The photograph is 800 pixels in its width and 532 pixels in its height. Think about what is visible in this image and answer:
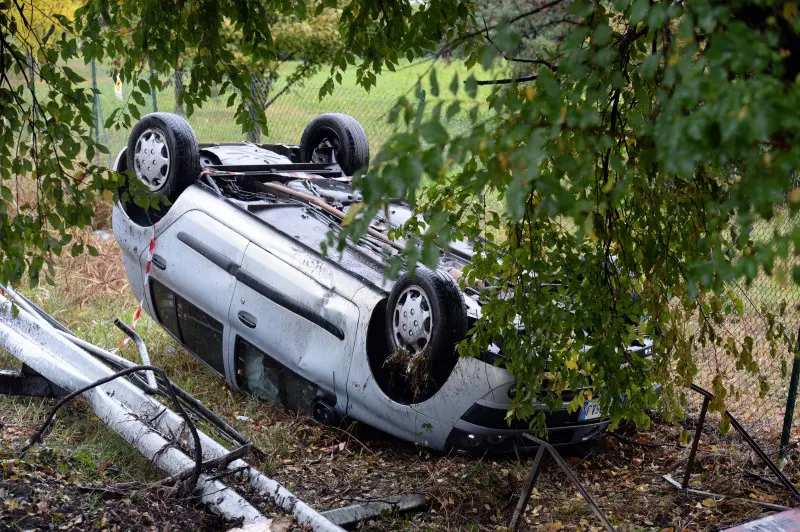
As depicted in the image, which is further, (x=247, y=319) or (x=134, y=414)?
(x=247, y=319)

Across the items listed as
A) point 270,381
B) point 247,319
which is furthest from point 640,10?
point 270,381

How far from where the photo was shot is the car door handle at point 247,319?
228 inches

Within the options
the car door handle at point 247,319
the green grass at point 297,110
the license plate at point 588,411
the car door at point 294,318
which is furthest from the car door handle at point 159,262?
the green grass at point 297,110

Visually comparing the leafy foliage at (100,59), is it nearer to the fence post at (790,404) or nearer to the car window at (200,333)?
the car window at (200,333)

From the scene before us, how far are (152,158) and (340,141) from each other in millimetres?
1528

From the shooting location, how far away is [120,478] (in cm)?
Result: 464

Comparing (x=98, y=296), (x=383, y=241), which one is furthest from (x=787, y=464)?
(x=98, y=296)

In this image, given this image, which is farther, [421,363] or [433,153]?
[421,363]

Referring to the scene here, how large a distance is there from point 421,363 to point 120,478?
1738 millimetres

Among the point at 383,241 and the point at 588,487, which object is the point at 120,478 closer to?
the point at 383,241

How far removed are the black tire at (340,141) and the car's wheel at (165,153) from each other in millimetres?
1254

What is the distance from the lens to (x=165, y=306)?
664 cm

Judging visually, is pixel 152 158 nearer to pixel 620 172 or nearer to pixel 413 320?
pixel 413 320

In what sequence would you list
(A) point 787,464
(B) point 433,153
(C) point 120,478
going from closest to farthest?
(B) point 433,153 < (C) point 120,478 < (A) point 787,464
